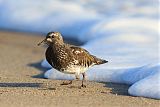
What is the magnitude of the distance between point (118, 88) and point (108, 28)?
5.22 metres

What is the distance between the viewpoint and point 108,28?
12680mm

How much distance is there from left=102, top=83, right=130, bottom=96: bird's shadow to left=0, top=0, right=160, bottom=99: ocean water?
4.0 inches

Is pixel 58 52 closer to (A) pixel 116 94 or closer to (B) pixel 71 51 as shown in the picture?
(B) pixel 71 51

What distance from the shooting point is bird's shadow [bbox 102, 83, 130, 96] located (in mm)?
7203

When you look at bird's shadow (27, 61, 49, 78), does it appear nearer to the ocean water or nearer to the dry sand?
the dry sand

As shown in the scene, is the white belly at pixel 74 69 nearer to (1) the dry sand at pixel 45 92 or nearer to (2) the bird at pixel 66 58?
(2) the bird at pixel 66 58

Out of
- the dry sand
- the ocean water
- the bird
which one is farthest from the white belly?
the ocean water

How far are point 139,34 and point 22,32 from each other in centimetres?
271

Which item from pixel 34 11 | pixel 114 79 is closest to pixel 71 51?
pixel 114 79

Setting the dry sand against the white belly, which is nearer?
the dry sand

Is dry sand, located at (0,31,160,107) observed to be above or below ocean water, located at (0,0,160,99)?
below

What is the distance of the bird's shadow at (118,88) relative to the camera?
7203 millimetres

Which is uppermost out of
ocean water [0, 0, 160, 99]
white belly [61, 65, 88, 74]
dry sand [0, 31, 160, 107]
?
ocean water [0, 0, 160, 99]

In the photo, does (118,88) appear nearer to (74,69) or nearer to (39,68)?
(74,69)
